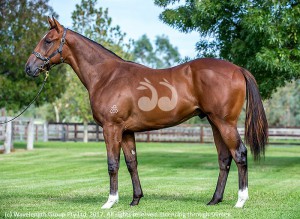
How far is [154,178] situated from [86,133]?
27.7 meters

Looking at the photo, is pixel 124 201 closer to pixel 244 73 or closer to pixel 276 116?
pixel 244 73

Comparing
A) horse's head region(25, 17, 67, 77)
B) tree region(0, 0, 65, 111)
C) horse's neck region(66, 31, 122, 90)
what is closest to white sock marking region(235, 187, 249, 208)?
horse's neck region(66, 31, 122, 90)

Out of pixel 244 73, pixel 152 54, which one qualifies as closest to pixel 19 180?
pixel 244 73

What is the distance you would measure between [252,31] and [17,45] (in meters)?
13.1

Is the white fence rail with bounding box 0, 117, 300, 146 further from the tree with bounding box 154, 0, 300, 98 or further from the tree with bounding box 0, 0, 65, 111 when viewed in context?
the tree with bounding box 154, 0, 300, 98

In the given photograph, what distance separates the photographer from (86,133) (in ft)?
136

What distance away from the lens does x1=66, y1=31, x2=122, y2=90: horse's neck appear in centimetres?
909

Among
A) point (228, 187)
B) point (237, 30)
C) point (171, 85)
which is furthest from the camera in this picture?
point (237, 30)

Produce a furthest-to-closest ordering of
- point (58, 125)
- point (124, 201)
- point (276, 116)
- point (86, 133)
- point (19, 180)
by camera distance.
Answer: point (276, 116) → point (58, 125) → point (86, 133) → point (19, 180) → point (124, 201)

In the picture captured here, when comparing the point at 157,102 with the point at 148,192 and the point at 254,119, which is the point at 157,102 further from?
the point at 148,192

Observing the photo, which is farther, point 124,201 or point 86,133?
point 86,133

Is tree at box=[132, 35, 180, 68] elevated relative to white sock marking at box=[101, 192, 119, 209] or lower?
elevated

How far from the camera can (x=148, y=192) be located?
10.6 m

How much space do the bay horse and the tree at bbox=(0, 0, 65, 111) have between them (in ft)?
54.9
